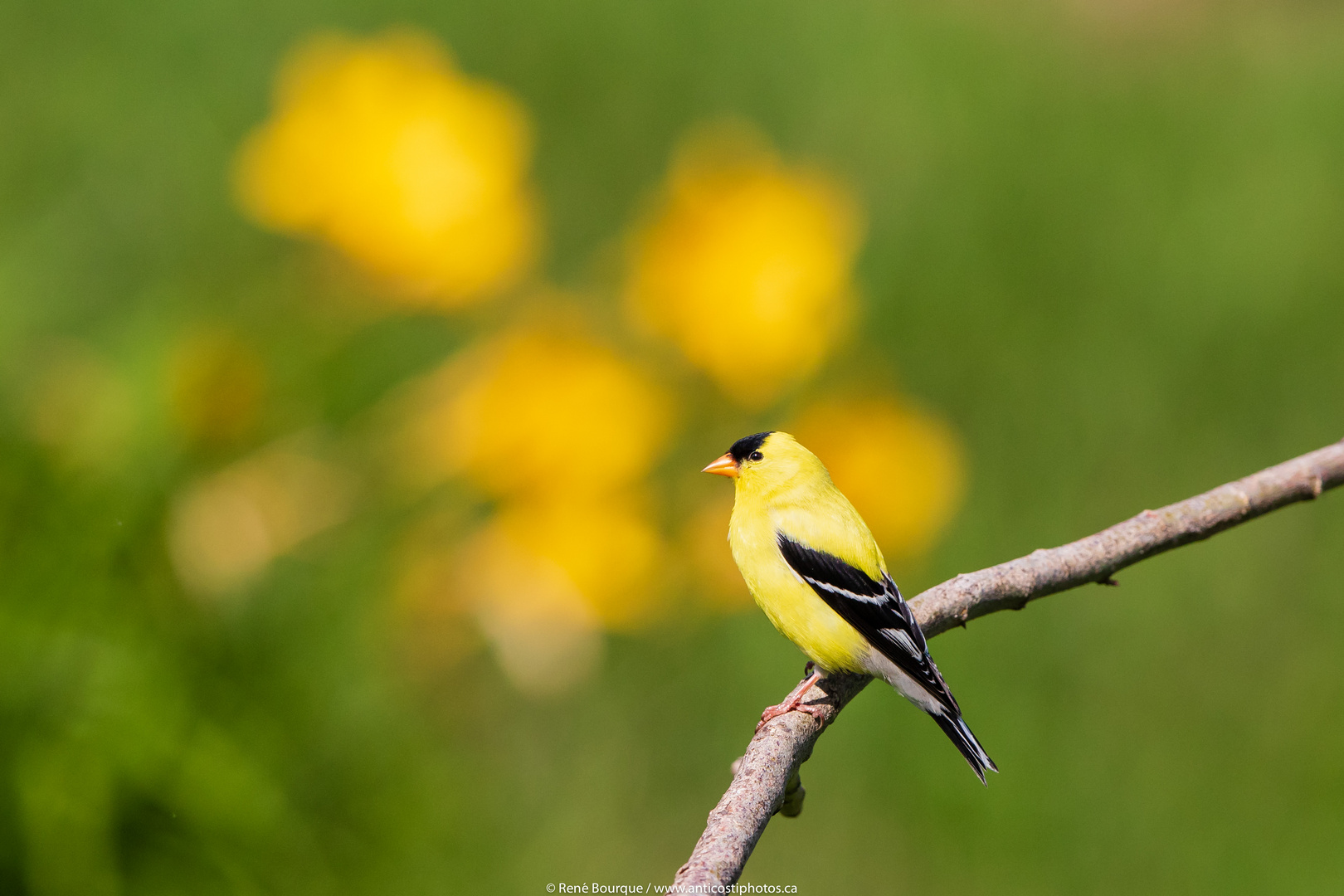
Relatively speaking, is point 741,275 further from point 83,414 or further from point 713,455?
point 83,414

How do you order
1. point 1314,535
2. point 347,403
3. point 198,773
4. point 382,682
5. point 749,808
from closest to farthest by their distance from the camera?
point 749,808 < point 198,773 < point 382,682 < point 347,403 < point 1314,535

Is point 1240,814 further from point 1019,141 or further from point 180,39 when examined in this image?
point 180,39

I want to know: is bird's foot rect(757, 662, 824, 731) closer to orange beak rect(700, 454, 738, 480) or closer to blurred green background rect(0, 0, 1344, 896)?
orange beak rect(700, 454, 738, 480)

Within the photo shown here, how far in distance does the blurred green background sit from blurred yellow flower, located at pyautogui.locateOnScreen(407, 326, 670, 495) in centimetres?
16

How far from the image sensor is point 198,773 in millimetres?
1466

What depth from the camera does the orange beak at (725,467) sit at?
118cm

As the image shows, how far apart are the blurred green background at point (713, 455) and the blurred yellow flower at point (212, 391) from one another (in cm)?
3

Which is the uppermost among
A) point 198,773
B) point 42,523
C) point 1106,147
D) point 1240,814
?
point 1106,147

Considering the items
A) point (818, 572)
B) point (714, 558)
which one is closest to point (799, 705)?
point (818, 572)

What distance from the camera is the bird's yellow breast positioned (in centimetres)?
120

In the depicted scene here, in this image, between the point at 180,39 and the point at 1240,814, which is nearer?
the point at 1240,814

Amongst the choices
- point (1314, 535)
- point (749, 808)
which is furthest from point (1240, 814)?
point (749, 808)

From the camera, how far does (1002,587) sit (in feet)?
3.19

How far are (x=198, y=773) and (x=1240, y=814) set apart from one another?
1768 millimetres
